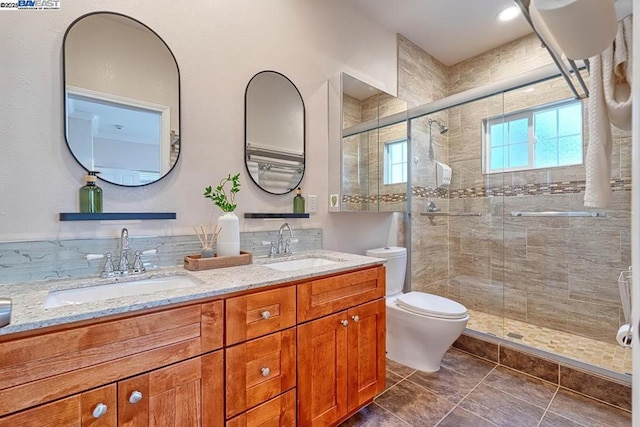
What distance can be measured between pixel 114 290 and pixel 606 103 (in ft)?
6.81

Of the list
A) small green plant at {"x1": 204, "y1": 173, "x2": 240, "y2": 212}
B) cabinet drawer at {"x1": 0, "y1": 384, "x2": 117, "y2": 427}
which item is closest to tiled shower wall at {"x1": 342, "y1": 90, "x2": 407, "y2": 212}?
small green plant at {"x1": 204, "y1": 173, "x2": 240, "y2": 212}

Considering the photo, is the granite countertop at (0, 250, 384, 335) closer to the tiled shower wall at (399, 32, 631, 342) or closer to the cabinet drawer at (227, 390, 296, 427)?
the cabinet drawer at (227, 390, 296, 427)

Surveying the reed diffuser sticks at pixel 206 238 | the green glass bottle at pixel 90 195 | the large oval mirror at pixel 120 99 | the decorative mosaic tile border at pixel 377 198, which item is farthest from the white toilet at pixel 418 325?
the green glass bottle at pixel 90 195

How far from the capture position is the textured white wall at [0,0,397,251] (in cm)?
115

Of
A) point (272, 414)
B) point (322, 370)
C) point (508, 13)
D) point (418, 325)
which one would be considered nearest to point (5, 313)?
point (272, 414)

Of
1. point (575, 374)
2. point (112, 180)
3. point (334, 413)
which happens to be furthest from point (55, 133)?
point (575, 374)

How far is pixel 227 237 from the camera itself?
1514mm

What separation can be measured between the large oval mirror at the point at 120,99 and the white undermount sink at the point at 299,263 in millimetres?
752

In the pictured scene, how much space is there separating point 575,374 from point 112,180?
279 cm

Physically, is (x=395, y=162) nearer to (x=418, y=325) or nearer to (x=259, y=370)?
(x=418, y=325)

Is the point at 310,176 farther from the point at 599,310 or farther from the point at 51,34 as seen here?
the point at 599,310

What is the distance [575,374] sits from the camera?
183 cm

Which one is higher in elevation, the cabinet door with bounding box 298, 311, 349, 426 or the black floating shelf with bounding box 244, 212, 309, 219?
the black floating shelf with bounding box 244, 212, 309, 219

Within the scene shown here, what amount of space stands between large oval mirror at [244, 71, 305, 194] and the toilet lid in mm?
1137
